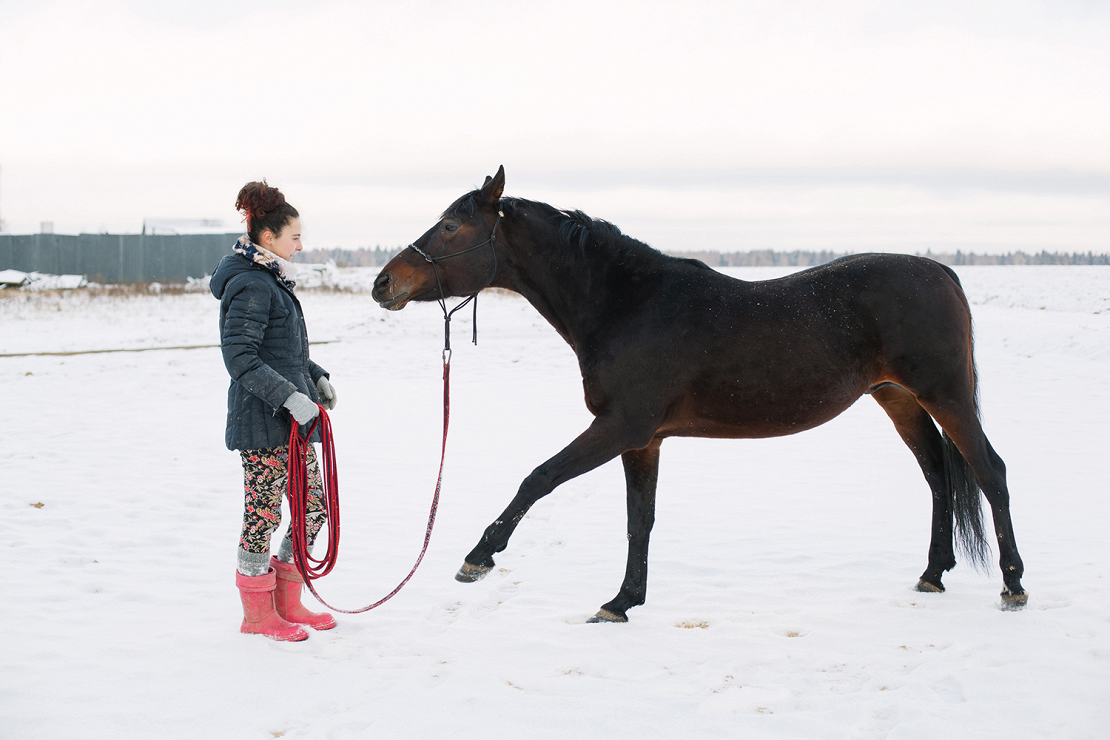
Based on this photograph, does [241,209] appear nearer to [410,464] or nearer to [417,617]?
[417,617]

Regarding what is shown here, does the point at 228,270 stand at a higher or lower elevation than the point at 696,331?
higher

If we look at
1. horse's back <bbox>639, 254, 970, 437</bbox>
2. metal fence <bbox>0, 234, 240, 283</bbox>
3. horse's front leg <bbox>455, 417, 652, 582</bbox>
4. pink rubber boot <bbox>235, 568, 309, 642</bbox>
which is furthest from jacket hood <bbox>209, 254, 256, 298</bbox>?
metal fence <bbox>0, 234, 240, 283</bbox>

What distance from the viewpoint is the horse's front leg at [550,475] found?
317 cm

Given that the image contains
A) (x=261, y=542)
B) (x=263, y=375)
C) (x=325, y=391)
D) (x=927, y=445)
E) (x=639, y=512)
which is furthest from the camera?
(x=927, y=445)

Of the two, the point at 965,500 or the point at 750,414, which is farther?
the point at 965,500

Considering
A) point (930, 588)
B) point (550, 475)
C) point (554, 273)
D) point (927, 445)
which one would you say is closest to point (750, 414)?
point (550, 475)

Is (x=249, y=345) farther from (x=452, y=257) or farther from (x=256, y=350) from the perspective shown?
(x=452, y=257)

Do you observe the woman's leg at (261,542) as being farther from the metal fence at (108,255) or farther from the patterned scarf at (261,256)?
the metal fence at (108,255)

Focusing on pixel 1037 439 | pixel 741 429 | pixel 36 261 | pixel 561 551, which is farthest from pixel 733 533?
pixel 36 261

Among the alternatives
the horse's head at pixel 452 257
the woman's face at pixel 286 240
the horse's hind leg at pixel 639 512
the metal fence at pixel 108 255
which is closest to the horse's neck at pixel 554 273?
the horse's head at pixel 452 257

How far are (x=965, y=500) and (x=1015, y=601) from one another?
0.62 meters

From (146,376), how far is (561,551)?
8.79m

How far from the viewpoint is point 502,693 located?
2836mm

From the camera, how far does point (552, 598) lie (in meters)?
3.85
